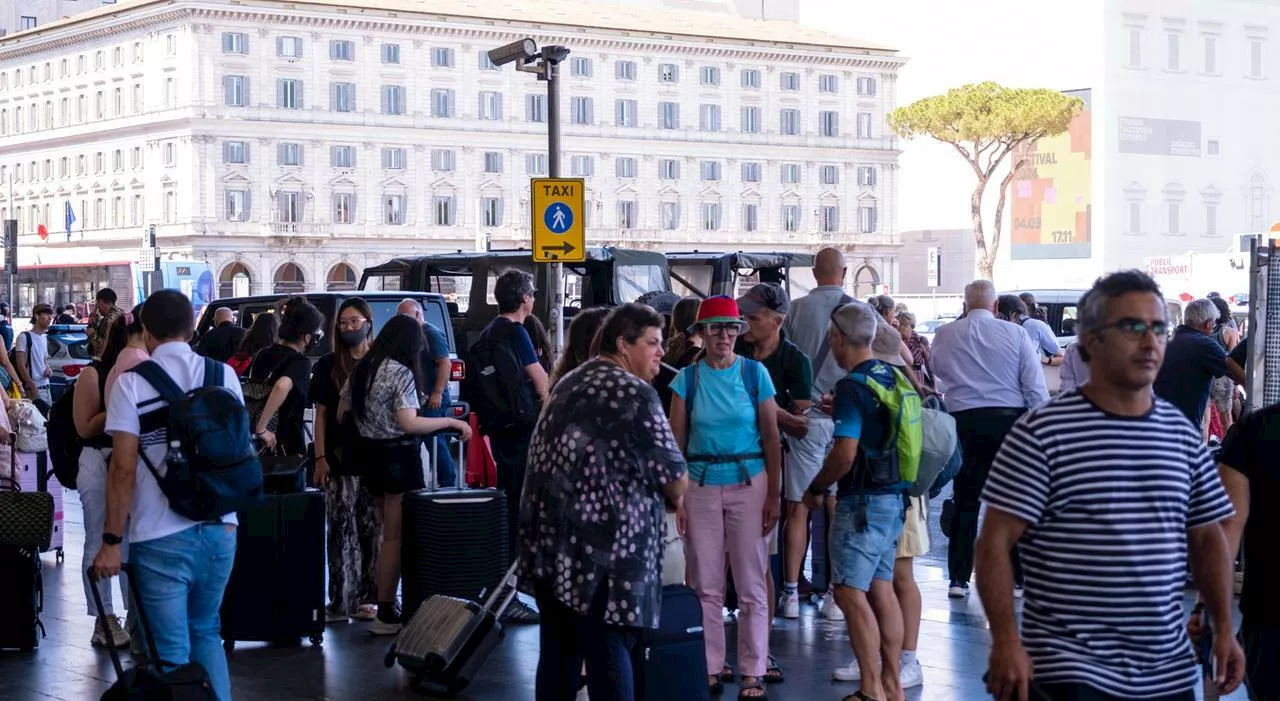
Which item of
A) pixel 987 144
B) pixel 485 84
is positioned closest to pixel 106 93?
pixel 485 84

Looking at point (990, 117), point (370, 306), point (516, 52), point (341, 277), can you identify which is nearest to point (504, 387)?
point (370, 306)

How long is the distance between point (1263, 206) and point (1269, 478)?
→ 95.5 m

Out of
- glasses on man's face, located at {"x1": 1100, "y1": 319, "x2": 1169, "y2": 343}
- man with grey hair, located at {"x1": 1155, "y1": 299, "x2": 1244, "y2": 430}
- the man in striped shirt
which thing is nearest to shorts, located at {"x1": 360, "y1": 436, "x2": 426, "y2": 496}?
man with grey hair, located at {"x1": 1155, "y1": 299, "x2": 1244, "y2": 430}

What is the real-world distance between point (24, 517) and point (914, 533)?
3907 millimetres

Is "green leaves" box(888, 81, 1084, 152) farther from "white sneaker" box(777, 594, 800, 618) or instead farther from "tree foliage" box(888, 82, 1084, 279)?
"white sneaker" box(777, 594, 800, 618)

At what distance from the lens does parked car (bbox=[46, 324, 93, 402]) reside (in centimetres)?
2733

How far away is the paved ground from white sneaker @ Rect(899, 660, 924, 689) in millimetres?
44

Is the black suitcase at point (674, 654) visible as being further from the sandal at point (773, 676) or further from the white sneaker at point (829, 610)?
the white sneaker at point (829, 610)

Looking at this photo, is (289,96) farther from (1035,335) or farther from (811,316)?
(811,316)

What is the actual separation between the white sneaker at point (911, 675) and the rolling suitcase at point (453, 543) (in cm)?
197

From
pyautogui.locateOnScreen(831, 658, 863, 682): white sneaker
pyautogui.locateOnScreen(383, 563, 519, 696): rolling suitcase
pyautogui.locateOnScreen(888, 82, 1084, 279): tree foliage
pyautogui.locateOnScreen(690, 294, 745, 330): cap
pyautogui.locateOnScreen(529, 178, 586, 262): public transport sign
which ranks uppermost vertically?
pyautogui.locateOnScreen(888, 82, 1084, 279): tree foliage

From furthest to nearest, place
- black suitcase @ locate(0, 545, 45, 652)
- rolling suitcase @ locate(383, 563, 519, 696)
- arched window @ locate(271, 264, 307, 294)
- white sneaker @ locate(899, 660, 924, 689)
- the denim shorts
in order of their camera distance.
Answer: arched window @ locate(271, 264, 307, 294)
black suitcase @ locate(0, 545, 45, 652)
white sneaker @ locate(899, 660, 924, 689)
rolling suitcase @ locate(383, 563, 519, 696)
the denim shorts

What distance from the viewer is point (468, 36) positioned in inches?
3501

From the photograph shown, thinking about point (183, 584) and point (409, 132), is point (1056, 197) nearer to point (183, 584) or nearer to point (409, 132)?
point (409, 132)
